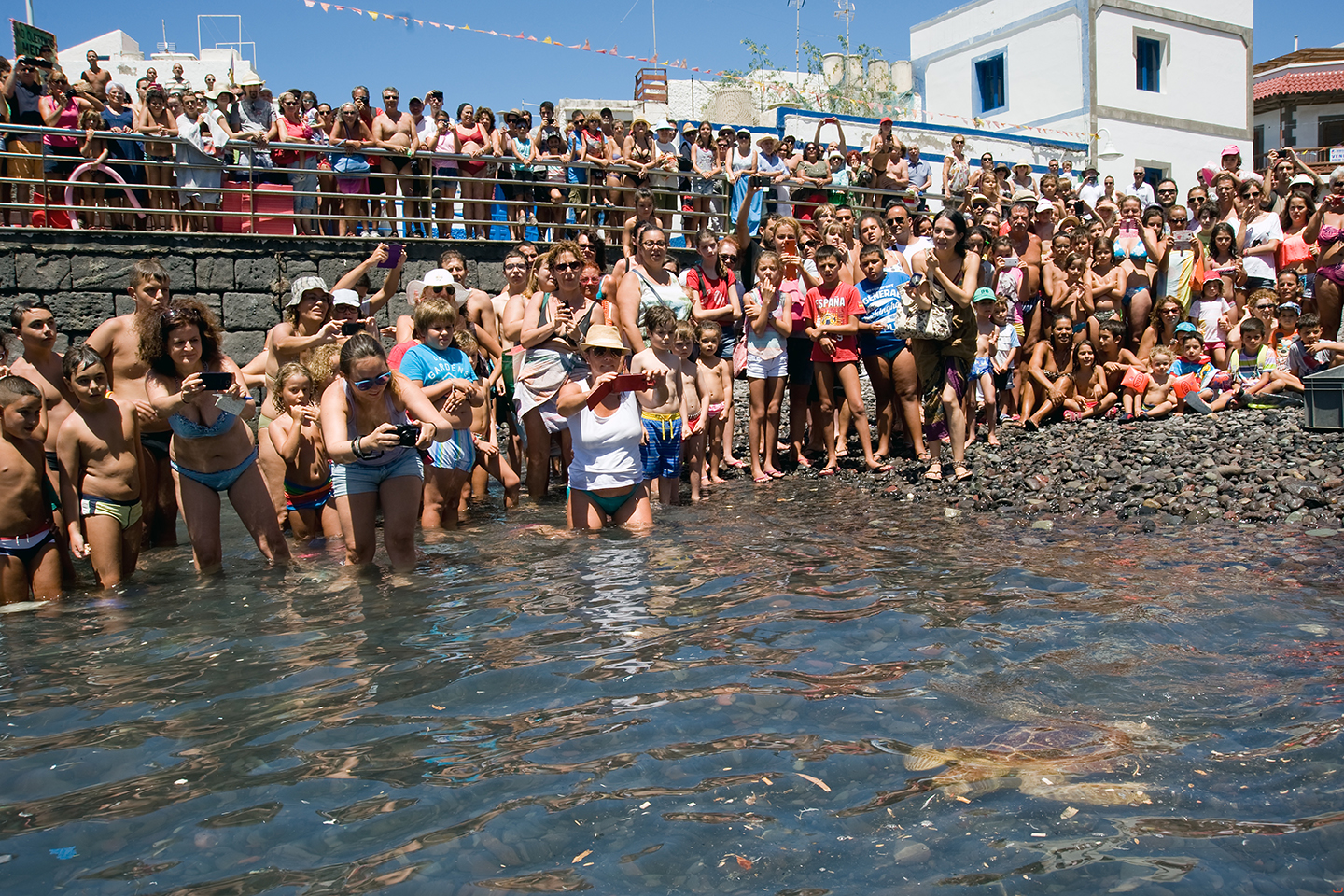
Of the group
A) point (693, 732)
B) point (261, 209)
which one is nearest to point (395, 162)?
point (261, 209)

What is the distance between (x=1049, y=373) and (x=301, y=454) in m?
7.54

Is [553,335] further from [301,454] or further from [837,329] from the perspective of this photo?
[837,329]

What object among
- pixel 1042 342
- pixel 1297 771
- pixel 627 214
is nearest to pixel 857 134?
pixel 627 214

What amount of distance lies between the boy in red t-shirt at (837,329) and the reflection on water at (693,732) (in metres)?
3.83

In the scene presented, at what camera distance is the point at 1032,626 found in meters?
A: 4.79

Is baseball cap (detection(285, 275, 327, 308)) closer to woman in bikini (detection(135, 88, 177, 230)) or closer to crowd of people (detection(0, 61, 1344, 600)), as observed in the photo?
crowd of people (detection(0, 61, 1344, 600))

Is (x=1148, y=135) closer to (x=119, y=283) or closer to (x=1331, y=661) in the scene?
(x=119, y=283)

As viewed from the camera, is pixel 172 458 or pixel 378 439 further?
pixel 172 458

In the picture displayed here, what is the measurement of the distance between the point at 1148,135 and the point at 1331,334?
2034 cm

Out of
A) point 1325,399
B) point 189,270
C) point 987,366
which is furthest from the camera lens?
point 189,270

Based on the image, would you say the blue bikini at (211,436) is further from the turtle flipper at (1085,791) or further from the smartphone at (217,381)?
the turtle flipper at (1085,791)

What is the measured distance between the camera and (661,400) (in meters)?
7.68

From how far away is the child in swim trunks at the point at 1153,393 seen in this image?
33.6 ft

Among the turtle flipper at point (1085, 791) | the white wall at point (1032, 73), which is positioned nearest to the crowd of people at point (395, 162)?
the turtle flipper at point (1085, 791)
